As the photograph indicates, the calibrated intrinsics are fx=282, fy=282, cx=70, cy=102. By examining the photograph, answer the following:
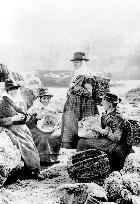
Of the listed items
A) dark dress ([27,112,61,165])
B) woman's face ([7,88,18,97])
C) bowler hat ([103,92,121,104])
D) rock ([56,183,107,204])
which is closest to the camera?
rock ([56,183,107,204])

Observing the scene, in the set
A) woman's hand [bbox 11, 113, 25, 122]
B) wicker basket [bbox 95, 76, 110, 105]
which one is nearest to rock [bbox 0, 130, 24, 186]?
woman's hand [bbox 11, 113, 25, 122]

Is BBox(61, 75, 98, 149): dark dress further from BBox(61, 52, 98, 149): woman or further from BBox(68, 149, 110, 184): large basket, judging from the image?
BBox(68, 149, 110, 184): large basket

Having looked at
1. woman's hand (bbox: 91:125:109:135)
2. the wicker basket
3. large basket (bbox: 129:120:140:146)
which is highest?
the wicker basket

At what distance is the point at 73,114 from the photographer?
6.66 m

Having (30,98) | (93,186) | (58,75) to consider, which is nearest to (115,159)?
(93,186)

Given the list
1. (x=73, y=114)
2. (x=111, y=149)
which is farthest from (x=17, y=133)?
(x=73, y=114)

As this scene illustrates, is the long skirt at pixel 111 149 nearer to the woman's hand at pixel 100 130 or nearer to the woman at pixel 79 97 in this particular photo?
the woman's hand at pixel 100 130

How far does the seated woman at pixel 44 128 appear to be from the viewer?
5828 millimetres

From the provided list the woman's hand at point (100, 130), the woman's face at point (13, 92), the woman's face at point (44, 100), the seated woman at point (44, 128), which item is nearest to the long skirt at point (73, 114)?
the seated woman at point (44, 128)

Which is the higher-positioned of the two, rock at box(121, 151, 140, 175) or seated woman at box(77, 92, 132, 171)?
seated woman at box(77, 92, 132, 171)

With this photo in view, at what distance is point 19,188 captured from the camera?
4594mm

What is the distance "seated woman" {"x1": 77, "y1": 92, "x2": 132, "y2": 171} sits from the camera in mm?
4711

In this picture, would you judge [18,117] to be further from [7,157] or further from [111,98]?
[111,98]

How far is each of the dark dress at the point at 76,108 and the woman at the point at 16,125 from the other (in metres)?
1.80
